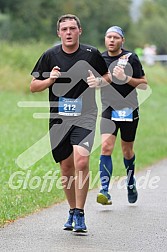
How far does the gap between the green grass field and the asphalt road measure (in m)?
0.37

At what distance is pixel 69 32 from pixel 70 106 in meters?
0.75

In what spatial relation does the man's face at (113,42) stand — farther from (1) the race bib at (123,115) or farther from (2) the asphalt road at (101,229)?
(2) the asphalt road at (101,229)

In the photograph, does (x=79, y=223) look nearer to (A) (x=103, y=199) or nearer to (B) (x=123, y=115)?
(A) (x=103, y=199)

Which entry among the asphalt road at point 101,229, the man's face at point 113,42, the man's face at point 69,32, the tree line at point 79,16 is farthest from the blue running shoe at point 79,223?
the tree line at point 79,16

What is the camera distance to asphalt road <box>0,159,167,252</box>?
8.58 metres

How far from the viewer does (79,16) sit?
8300 centimetres

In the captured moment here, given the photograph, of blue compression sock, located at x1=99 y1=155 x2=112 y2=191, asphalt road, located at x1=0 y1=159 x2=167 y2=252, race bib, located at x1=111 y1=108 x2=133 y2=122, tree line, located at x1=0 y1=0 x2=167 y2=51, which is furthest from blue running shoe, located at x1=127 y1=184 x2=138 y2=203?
tree line, located at x1=0 y1=0 x2=167 y2=51

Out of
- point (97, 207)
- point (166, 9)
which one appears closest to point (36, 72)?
point (97, 207)

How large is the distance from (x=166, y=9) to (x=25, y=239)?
4261 inches

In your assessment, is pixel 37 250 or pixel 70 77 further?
pixel 70 77

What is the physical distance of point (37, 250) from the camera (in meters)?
8.30

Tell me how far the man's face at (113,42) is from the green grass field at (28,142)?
2108 millimetres

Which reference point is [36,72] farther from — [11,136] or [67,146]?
[11,136]

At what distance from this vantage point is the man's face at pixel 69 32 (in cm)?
913
